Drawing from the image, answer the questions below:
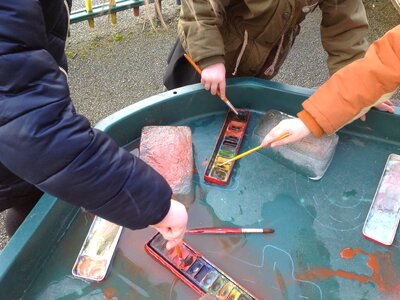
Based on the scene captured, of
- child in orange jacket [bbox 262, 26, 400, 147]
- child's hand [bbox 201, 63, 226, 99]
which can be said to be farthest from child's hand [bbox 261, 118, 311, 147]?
child's hand [bbox 201, 63, 226, 99]

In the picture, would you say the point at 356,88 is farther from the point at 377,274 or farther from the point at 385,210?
the point at 377,274

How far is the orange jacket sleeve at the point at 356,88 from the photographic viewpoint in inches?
33.4

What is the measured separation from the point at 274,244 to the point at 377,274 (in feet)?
0.65

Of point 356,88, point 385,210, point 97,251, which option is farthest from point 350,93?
point 97,251

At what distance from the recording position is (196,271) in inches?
31.0

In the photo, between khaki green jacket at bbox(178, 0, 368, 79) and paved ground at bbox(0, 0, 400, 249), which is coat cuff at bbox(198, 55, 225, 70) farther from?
paved ground at bbox(0, 0, 400, 249)

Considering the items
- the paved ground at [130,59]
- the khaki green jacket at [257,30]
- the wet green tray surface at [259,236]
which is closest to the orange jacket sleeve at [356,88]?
the wet green tray surface at [259,236]

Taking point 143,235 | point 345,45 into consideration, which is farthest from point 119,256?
point 345,45

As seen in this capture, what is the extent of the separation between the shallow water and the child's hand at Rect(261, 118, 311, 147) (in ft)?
0.24

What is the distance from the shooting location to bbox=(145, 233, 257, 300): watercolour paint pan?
2.51 feet

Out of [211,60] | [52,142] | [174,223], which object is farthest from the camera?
[211,60]

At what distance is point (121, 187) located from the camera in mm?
618

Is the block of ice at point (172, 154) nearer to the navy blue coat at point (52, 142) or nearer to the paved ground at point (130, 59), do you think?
the navy blue coat at point (52, 142)

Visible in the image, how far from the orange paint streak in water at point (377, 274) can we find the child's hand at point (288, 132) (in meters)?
0.26
